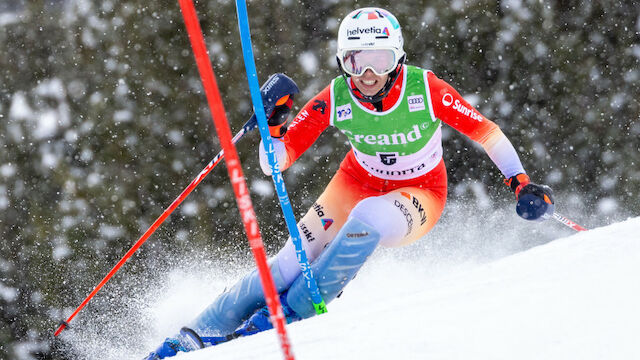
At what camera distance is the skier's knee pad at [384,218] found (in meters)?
2.68

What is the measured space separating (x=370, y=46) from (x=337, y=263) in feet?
3.39

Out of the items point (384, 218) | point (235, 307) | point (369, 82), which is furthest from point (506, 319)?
point (235, 307)

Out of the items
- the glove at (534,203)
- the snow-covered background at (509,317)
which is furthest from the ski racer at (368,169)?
the snow-covered background at (509,317)

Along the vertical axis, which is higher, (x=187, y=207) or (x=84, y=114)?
(x=84, y=114)

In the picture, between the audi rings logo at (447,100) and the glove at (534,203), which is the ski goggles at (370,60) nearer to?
the audi rings logo at (447,100)

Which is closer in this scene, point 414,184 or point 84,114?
point 414,184

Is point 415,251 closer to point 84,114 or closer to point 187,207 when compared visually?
point 187,207

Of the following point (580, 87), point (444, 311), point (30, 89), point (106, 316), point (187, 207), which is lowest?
point (580, 87)

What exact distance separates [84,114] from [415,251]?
468cm

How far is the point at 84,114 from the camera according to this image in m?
7.65

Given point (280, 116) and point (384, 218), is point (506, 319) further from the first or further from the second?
point (280, 116)

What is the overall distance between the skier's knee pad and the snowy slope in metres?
0.47

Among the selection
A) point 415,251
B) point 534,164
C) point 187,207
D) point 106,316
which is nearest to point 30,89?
point 187,207

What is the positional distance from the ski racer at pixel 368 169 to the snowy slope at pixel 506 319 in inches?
21.0
